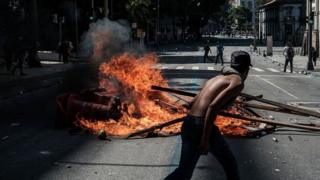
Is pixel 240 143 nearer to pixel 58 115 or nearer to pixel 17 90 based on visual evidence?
pixel 58 115

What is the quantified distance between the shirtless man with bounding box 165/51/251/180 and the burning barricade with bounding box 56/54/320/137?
470 cm

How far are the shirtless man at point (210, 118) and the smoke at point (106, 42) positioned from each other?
9.42 meters

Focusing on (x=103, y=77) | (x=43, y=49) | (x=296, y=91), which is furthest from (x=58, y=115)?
(x=43, y=49)

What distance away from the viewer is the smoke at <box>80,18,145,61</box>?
15258 mm

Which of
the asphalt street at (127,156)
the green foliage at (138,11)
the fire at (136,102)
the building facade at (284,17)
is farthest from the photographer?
the building facade at (284,17)

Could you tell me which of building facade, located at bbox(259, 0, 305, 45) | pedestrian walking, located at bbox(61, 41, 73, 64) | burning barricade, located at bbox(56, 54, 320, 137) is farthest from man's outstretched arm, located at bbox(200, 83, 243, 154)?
building facade, located at bbox(259, 0, 305, 45)

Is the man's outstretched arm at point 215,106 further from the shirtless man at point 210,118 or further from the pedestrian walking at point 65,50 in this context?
the pedestrian walking at point 65,50

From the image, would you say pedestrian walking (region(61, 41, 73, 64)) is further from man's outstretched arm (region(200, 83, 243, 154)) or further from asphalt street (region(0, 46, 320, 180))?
man's outstretched arm (region(200, 83, 243, 154))

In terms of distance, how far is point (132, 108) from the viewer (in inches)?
492

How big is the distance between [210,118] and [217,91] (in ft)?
0.91

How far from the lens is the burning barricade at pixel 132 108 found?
1129 cm

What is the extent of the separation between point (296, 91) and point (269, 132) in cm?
1027

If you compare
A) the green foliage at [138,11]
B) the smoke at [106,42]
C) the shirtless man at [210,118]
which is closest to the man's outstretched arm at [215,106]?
the shirtless man at [210,118]

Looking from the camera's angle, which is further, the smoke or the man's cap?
the smoke
